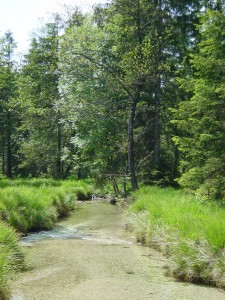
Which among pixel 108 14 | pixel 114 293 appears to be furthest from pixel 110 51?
pixel 114 293

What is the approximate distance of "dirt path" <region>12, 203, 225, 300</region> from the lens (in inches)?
213

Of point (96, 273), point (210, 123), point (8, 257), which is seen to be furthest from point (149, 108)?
point (8, 257)

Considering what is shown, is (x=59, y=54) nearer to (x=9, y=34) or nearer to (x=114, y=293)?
(x=114, y=293)

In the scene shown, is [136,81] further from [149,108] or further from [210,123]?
[210,123]

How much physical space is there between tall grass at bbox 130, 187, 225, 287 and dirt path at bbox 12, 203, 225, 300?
0.25 meters

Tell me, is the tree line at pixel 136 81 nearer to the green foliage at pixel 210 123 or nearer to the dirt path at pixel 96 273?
the green foliage at pixel 210 123

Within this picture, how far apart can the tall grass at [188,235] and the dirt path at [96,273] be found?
0.25m

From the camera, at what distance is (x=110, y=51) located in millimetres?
18703

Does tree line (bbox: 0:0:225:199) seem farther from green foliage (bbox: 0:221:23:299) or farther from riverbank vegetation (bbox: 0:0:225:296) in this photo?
green foliage (bbox: 0:221:23:299)

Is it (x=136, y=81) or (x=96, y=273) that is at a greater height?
(x=136, y=81)

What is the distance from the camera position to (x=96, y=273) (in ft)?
21.6

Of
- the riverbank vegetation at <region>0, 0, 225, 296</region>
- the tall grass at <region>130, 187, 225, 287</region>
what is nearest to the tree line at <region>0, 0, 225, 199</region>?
the riverbank vegetation at <region>0, 0, 225, 296</region>

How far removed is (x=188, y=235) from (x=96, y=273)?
1.85 meters

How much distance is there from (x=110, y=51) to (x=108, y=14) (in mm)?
2237
